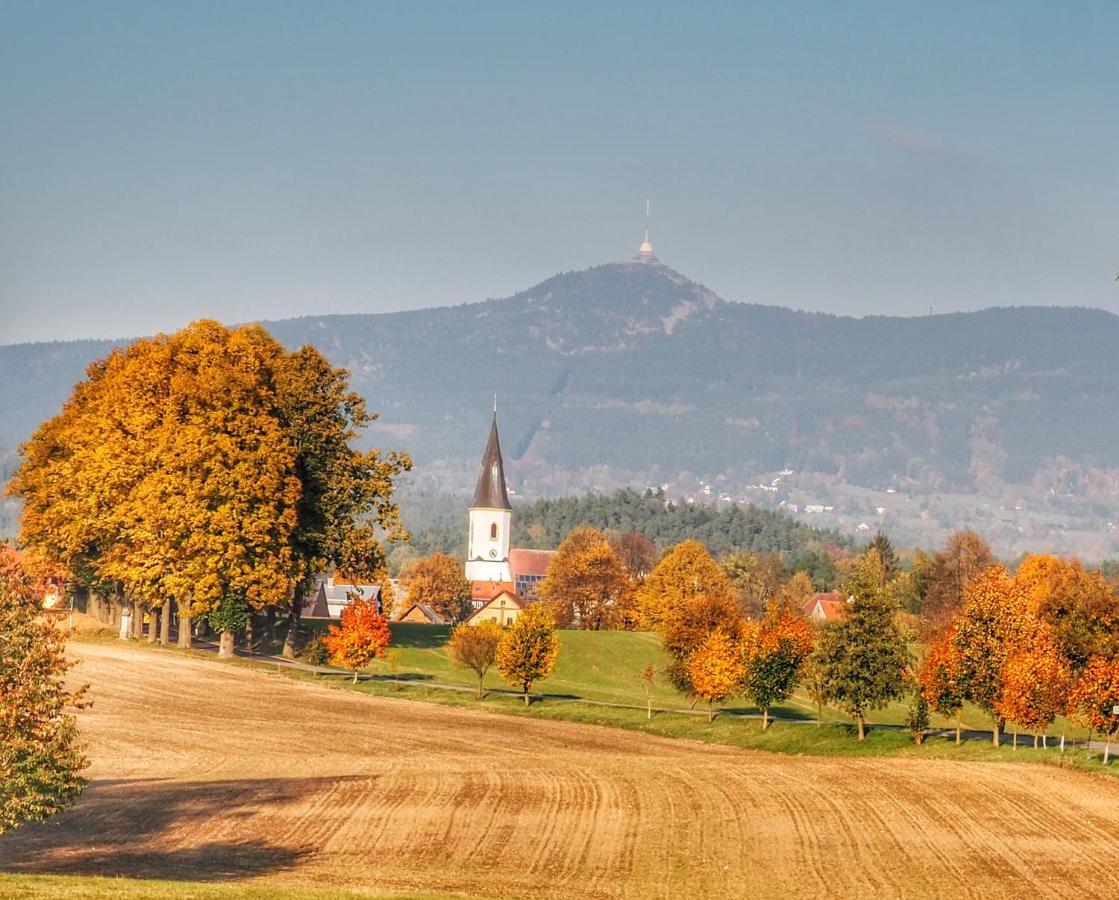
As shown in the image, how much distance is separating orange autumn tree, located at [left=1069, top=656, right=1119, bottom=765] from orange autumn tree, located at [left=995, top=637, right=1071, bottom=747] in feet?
3.75

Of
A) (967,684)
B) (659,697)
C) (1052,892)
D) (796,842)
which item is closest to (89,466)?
(659,697)

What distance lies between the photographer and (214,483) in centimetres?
9175

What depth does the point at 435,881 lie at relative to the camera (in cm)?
4044

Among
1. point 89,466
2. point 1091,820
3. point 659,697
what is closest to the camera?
point 1091,820

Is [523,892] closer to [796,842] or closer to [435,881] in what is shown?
[435,881]

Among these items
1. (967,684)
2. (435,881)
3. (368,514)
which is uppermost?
(368,514)

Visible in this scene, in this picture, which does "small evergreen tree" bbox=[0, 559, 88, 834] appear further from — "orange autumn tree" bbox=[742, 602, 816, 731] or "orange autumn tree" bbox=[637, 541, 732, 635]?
"orange autumn tree" bbox=[637, 541, 732, 635]

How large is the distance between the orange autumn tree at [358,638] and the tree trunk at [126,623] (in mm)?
18438

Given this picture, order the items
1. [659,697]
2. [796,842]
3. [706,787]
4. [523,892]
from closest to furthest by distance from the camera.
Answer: [523,892], [796,842], [706,787], [659,697]

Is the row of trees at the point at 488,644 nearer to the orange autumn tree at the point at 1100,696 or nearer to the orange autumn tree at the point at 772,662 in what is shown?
the orange autumn tree at the point at 772,662

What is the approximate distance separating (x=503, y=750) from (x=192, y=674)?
26788 mm

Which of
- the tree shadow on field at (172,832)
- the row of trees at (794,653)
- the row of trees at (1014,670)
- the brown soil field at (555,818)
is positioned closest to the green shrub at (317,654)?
the row of trees at (794,653)

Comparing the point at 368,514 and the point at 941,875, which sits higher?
the point at 368,514

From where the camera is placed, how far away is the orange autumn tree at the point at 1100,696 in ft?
212
